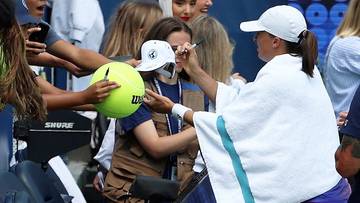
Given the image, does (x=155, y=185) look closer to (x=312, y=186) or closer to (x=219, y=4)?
(x=312, y=186)

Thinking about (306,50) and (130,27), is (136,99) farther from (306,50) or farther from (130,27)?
(130,27)

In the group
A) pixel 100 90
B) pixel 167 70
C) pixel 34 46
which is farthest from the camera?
pixel 167 70

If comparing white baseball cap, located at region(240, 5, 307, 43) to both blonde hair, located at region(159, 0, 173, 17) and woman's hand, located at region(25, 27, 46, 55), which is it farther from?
blonde hair, located at region(159, 0, 173, 17)

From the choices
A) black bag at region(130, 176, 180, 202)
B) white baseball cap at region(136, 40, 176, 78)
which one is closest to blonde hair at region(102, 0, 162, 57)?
white baseball cap at region(136, 40, 176, 78)

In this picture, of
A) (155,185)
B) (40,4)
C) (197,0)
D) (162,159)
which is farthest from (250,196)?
(197,0)

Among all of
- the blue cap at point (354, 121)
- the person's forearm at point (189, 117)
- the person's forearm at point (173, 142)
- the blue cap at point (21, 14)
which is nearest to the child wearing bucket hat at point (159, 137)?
the person's forearm at point (173, 142)

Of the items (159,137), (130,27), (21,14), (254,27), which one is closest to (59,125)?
(130,27)

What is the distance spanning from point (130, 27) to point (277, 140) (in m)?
1.79

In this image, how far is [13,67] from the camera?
4.23 metres

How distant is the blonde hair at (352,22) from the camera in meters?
6.71

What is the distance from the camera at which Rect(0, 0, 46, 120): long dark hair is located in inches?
164

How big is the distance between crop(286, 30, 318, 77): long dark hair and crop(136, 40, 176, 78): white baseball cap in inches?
24.3

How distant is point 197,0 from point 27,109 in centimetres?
365

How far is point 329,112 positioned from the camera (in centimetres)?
512
